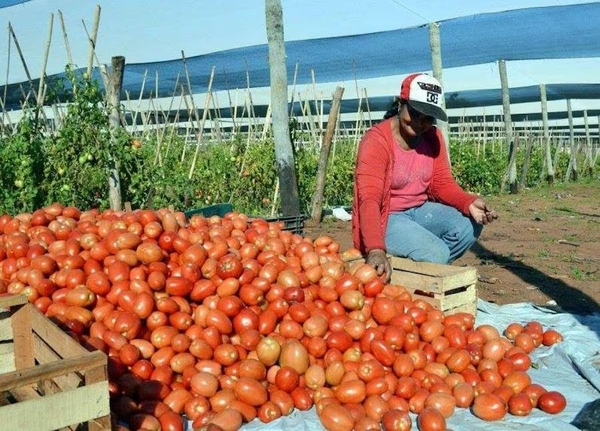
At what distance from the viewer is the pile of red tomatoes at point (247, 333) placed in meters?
3.21

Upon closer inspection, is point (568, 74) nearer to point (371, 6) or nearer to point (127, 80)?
point (371, 6)

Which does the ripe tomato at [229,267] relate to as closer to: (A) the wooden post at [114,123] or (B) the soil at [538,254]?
(B) the soil at [538,254]

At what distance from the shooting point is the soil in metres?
6.09

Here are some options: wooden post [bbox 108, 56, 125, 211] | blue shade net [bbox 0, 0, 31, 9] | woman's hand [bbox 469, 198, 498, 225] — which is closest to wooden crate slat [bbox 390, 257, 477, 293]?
woman's hand [bbox 469, 198, 498, 225]

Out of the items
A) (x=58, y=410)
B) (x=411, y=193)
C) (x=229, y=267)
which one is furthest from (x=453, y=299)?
(x=58, y=410)

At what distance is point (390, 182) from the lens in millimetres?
4715

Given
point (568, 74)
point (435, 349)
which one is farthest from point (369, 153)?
point (568, 74)

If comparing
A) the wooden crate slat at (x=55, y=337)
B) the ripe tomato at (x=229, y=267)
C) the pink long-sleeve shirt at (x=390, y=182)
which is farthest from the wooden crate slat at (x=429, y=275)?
the wooden crate slat at (x=55, y=337)

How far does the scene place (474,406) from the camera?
3.38 meters

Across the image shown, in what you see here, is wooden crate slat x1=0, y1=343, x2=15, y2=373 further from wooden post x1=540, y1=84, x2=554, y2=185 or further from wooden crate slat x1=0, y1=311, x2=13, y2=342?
wooden post x1=540, y1=84, x2=554, y2=185

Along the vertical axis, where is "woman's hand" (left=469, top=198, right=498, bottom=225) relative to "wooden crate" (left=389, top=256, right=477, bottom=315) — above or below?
above

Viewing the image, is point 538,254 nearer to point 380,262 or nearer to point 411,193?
point 411,193

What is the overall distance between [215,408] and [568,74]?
52.7 feet

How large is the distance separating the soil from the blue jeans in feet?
3.77
